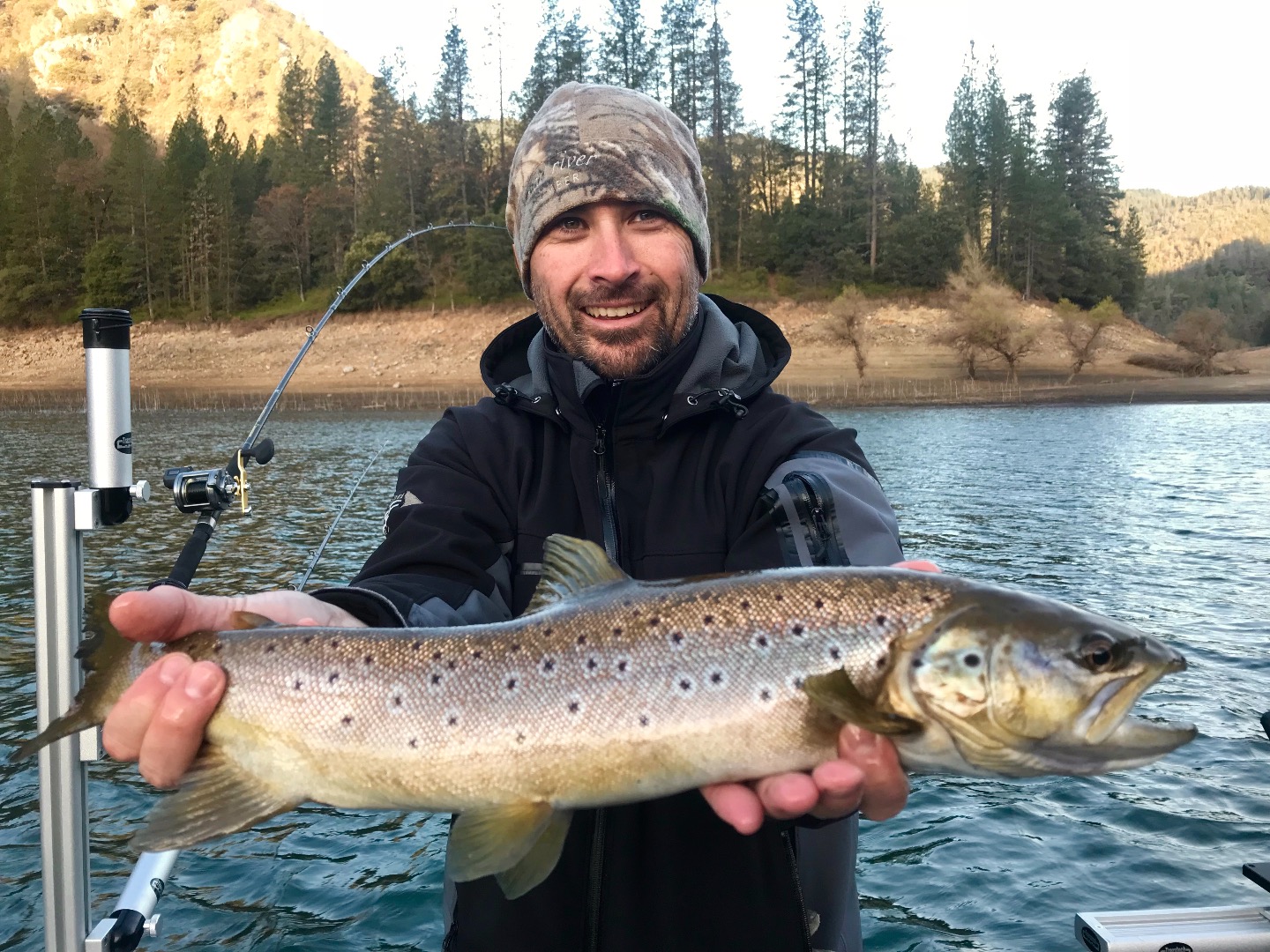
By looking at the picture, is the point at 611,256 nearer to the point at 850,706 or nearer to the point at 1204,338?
the point at 850,706

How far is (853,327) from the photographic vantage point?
5428 cm

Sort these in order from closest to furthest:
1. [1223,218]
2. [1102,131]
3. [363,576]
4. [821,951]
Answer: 1. [821,951]
2. [363,576]
3. [1102,131]
4. [1223,218]

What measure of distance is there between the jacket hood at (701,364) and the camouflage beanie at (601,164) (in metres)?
0.25

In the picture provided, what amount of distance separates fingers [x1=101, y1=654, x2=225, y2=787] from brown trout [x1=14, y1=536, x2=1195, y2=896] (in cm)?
5

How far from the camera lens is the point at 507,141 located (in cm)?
8006

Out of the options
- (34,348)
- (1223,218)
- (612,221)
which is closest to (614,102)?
(612,221)

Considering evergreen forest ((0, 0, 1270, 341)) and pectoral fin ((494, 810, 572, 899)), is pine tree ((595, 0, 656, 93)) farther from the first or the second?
pectoral fin ((494, 810, 572, 899))

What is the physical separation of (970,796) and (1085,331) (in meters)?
52.9

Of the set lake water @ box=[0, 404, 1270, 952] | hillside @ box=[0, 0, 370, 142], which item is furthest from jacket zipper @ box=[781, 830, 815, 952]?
hillside @ box=[0, 0, 370, 142]

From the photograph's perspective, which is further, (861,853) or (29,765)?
(29,765)

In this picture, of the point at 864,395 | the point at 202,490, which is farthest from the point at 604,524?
the point at 864,395

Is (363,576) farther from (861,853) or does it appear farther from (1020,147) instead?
(1020,147)

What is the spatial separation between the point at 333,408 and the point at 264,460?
4563 cm

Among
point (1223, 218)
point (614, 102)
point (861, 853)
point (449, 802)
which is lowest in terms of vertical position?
point (861, 853)
